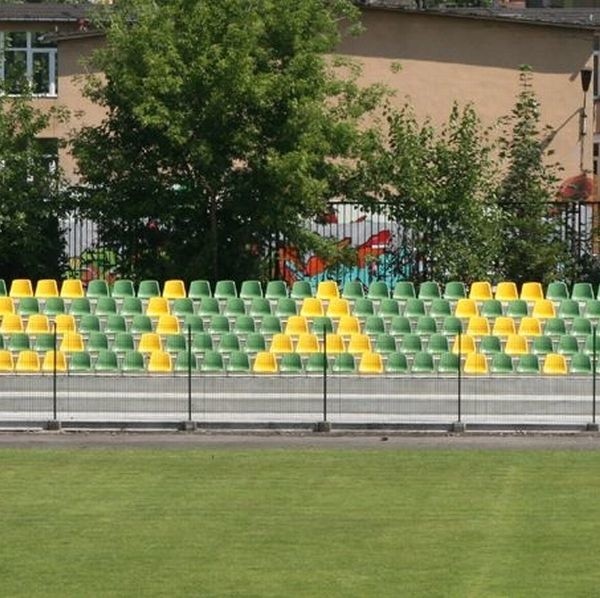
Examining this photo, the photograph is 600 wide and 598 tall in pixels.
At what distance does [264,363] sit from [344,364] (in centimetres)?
141

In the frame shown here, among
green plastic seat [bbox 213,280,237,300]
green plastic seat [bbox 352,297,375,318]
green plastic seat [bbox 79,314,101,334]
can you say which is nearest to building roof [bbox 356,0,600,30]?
green plastic seat [bbox 213,280,237,300]

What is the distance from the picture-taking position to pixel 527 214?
44.1 m

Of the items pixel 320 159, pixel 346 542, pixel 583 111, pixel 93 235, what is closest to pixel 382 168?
pixel 320 159

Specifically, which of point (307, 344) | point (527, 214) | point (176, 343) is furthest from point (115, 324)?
point (527, 214)

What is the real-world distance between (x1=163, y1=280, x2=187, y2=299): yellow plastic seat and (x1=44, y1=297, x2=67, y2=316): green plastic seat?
6.60 feet

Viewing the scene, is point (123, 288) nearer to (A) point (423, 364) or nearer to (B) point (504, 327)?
(B) point (504, 327)

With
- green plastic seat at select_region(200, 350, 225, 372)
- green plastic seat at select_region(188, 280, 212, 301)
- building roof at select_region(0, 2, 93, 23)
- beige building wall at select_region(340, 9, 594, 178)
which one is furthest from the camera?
building roof at select_region(0, 2, 93, 23)

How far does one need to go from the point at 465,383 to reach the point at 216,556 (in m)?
12.3

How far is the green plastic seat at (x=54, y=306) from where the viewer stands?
126 feet

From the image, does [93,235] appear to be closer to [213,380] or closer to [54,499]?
[213,380]

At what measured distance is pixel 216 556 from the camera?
2088 cm

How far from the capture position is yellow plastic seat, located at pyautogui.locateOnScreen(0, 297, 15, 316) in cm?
3806

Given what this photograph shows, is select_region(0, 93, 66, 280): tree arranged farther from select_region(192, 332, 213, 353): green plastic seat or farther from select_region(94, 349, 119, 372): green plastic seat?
select_region(94, 349, 119, 372): green plastic seat

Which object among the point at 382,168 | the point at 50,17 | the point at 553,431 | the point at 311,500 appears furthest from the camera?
the point at 50,17
